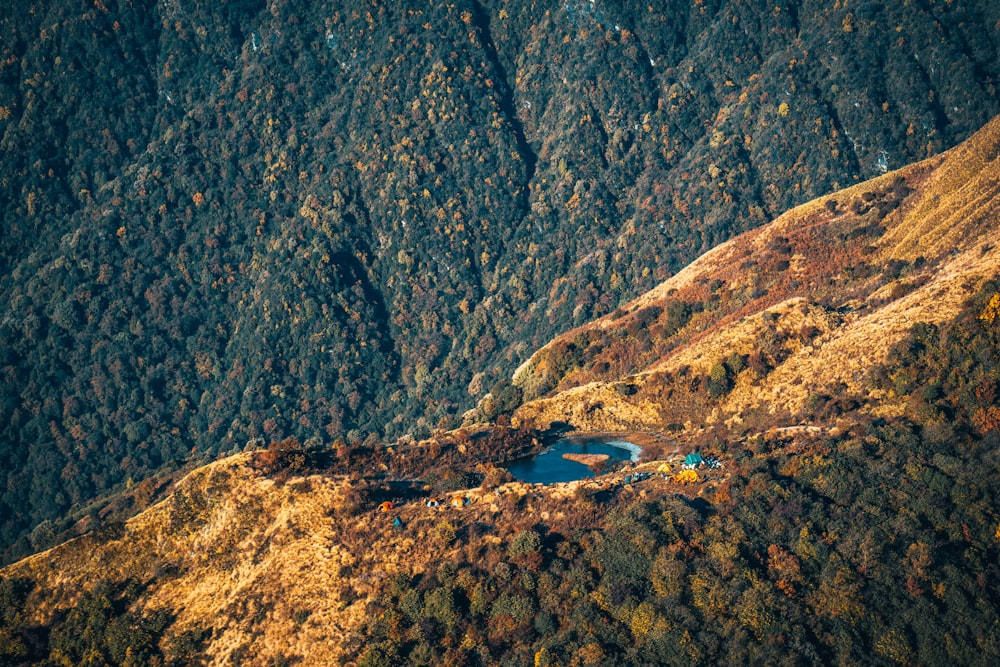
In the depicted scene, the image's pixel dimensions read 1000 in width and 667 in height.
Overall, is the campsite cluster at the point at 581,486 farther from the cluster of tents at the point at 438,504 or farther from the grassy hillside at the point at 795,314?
the grassy hillside at the point at 795,314

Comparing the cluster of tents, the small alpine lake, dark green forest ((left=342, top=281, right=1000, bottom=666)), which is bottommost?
dark green forest ((left=342, top=281, right=1000, bottom=666))

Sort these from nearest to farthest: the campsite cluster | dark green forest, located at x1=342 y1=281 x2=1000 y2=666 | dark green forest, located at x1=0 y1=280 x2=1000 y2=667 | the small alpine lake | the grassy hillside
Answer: dark green forest, located at x1=342 y1=281 x2=1000 y2=666 → dark green forest, located at x1=0 y1=280 x2=1000 y2=667 → the campsite cluster → the small alpine lake → the grassy hillside

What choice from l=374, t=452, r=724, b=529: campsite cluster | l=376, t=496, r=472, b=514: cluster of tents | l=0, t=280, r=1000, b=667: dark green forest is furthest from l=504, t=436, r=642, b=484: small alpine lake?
l=0, t=280, r=1000, b=667: dark green forest

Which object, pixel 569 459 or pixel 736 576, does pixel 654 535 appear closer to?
pixel 736 576

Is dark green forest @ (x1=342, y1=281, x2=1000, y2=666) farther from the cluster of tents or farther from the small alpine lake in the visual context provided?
the small alpine lake

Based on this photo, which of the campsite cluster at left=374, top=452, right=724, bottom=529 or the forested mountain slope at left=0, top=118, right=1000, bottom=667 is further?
the campsite cluster at left=374, top=452, right=724, bottom=529

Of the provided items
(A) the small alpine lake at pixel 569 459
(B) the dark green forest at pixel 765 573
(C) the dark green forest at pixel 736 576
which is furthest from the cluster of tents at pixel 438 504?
(A) the small alpine lake at pixel 569 459

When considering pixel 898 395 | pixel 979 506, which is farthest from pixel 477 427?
pixel 979 506

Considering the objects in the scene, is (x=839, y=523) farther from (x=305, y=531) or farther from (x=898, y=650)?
(x=305, y=531)
